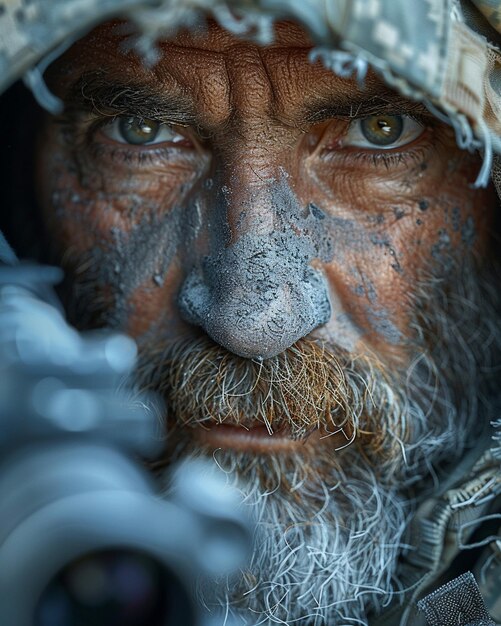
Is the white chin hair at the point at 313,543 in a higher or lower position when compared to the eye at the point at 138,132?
lower

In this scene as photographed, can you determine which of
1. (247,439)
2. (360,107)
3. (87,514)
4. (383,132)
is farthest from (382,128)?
(87,514)

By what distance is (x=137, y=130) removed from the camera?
1368 millimetres

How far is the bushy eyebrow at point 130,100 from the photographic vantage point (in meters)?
1.23

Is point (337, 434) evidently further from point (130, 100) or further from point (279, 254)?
point (130, 100)

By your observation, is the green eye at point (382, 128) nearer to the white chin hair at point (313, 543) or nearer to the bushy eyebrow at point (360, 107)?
the bushy eyebrow at point (360, 107)

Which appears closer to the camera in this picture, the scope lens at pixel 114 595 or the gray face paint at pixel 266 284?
the scope lens at pixel 114 595

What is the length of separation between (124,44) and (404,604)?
3.13 feet

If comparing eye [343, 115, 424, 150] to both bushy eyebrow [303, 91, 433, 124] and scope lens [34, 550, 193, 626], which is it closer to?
bushy eyebrow [303, 91, 433, 124]

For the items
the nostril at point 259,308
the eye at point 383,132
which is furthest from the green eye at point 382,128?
the nostril at point 259,308

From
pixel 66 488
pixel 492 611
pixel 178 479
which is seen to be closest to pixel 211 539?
pixel 66 488

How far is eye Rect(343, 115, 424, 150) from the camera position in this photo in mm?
1291

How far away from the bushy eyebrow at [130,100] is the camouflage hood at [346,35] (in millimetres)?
280

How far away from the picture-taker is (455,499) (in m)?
1.26

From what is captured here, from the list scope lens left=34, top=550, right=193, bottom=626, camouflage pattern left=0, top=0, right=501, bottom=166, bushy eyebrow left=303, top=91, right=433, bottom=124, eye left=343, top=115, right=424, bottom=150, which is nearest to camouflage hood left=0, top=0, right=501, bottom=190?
camouflage pattern left=0, top=0, right=501, bottom=166
